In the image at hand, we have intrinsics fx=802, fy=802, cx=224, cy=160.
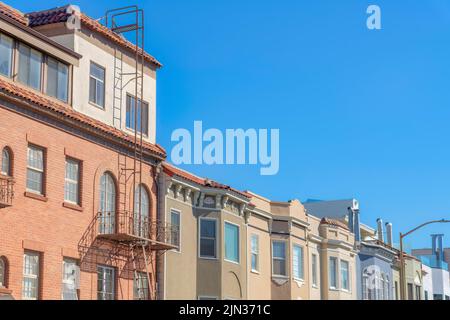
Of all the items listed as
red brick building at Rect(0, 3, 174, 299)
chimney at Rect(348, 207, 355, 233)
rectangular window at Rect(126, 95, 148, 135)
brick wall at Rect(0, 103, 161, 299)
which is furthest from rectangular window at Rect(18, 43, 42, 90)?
chimney at Rect(348, 207, 355, 233)

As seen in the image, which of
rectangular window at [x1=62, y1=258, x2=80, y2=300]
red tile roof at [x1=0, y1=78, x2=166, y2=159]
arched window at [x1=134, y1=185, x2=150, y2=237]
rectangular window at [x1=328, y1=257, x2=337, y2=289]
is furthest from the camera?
rectangular window at [x1=328, y1=257, x2=337, y2=289]

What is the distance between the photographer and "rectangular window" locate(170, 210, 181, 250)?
33.3 metres

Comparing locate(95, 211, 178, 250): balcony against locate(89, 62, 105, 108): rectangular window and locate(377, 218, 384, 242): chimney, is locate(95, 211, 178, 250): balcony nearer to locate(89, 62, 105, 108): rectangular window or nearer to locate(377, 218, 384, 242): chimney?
locate(89, 62, 105, 108): rectangular window

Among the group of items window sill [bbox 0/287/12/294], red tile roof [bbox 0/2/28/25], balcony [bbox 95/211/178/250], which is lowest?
window sill [bbox 0/287/12/294]

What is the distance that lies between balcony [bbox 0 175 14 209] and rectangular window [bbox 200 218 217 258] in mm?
13141

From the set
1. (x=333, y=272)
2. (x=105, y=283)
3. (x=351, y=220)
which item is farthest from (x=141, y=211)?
(x=351, y=220)

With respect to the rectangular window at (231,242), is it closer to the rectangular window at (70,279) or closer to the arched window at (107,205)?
the arched window at (107,205)

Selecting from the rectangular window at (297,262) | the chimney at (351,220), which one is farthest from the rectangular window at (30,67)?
the chimney at (351,220)

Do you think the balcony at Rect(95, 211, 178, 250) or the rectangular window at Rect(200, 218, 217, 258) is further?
the rectangular window at Rect(200, 218, 217, 258)

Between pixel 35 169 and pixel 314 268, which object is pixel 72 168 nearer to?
pixel 35 169

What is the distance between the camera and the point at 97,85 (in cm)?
3112

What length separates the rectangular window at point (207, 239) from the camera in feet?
119

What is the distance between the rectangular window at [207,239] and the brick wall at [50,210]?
6425 millimetres
